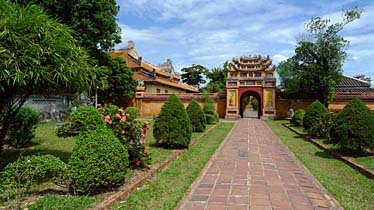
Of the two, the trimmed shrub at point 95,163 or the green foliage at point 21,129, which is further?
the green foliage at point 21,129

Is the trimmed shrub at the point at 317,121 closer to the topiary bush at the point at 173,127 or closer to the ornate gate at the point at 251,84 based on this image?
the topiary bush at the point at 173,127

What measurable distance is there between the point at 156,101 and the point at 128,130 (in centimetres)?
2242

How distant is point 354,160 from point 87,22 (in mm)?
15758

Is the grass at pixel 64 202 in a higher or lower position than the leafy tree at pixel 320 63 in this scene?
lower

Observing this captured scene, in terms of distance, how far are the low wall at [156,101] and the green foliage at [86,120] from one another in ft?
76.5

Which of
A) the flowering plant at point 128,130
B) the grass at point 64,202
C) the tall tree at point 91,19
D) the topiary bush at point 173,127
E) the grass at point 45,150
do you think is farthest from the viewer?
the tall tree at point 91,19

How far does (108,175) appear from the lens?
429 cm

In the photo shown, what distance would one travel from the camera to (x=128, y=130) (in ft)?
19.6

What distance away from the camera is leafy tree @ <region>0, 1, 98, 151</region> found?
4.17 meters

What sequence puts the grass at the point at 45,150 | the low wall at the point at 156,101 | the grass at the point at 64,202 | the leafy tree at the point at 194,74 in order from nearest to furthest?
1. the grass at the point at 64,202
2. the grass at the point at 45,150
3. the low wall at the point at 156,101
4. the leafy tree at the point at 194,74

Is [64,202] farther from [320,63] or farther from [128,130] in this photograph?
[320,63]

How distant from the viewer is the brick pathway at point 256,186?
14.0 feet

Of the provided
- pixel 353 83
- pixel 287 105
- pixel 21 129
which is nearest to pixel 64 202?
pixel 21 129

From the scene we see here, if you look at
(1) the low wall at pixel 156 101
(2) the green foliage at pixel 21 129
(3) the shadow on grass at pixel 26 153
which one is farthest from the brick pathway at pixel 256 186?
(1) the low wall at pixel 156 101
